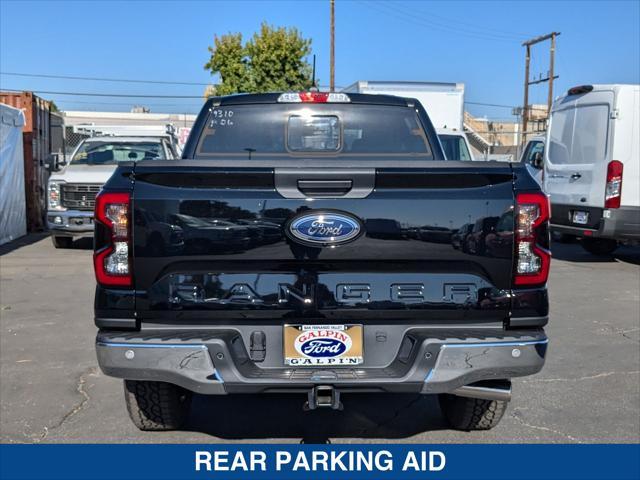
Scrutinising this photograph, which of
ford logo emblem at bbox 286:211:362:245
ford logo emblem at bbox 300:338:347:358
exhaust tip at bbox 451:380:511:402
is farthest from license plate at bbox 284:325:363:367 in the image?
exhaust tip at bbox 451:380:511:402

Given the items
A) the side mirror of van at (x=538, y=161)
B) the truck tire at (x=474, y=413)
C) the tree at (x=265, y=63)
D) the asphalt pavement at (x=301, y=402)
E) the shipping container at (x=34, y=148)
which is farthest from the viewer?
the tree at (x=265, y=63)

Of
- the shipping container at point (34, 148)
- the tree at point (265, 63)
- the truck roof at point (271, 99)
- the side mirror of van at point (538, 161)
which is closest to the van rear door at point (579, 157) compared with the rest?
the side mirror of van at point (538, 161)

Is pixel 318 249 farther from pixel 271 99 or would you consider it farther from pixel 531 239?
pixel 271 99

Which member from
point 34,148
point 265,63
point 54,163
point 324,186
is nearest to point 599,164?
point 324,186

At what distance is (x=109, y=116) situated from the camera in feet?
159

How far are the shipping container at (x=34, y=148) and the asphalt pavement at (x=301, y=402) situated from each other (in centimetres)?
831

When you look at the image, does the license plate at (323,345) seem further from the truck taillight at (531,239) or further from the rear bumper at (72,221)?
the rear bumper at (72,221)

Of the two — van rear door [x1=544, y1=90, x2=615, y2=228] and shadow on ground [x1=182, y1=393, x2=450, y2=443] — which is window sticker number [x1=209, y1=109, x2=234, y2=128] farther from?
van rear door [x1=544, y1=90, x2=615, y2=228]

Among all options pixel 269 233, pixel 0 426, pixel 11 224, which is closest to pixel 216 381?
pixel 269 233

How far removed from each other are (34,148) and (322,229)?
13.7m

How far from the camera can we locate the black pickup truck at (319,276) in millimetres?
2982

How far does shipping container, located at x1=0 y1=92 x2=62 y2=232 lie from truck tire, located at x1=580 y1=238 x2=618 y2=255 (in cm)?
1122

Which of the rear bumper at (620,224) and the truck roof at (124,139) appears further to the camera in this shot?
the truck roof at (124,139)

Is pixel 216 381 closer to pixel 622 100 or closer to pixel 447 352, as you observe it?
pixel 447 352
